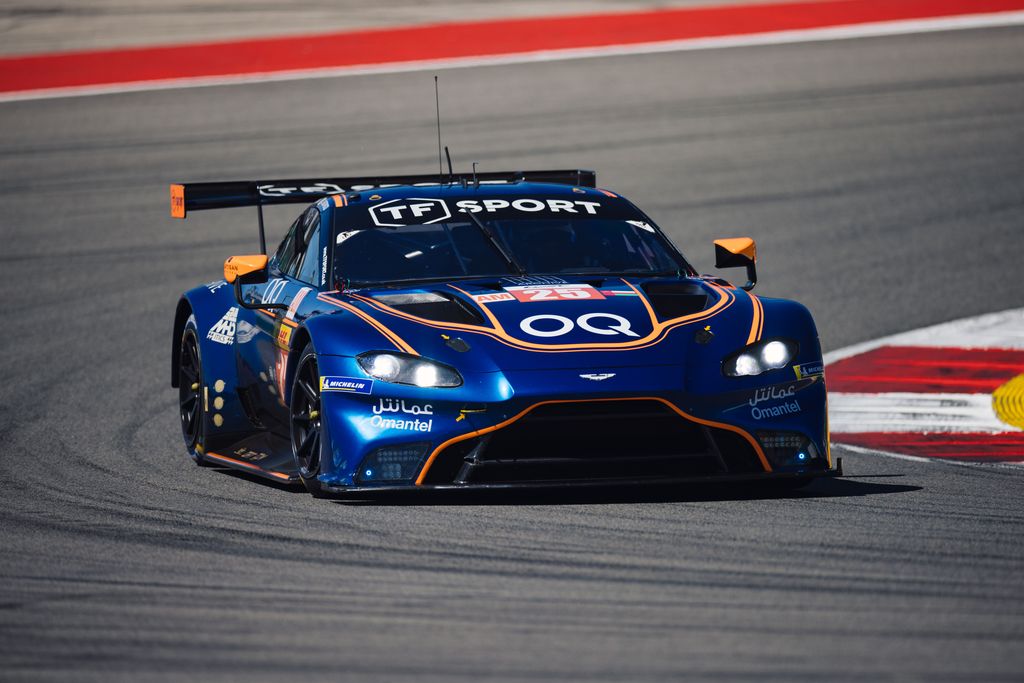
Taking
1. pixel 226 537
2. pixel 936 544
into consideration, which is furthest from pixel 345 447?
pixel 936 544

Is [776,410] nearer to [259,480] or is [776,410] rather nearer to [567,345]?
[567,345]

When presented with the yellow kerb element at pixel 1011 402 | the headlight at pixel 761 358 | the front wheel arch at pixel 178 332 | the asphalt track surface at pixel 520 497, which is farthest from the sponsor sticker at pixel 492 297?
the yellow kerb element at pixel 1011 402

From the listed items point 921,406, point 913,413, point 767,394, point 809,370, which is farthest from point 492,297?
point 921,406

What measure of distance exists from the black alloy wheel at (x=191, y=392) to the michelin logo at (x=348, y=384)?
2.04 m

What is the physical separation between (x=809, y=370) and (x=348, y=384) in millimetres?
1816

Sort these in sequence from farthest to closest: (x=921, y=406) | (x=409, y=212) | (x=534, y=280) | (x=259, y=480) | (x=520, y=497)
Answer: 1. (x=921, y=406)
2. (x=409, y=212)
3. (x=259, y=480)
4. (x=534, y=280)
5. (x=520, y=497)

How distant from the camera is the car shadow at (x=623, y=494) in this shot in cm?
675

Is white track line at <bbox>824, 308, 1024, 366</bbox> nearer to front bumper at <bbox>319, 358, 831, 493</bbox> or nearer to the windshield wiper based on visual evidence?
the windshield wiper

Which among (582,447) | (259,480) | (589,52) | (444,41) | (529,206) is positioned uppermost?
(444,41)

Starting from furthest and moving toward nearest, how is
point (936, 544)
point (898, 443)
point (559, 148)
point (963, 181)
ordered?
point (559, 148) → point (963, 181) → point (898, 443) → point (936, 544)

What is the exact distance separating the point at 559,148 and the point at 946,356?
24.7 ft

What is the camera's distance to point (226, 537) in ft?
20.0

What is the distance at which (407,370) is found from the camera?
21.7 feet

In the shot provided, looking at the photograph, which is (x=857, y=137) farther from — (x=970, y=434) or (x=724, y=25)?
(x=970, y=434)
